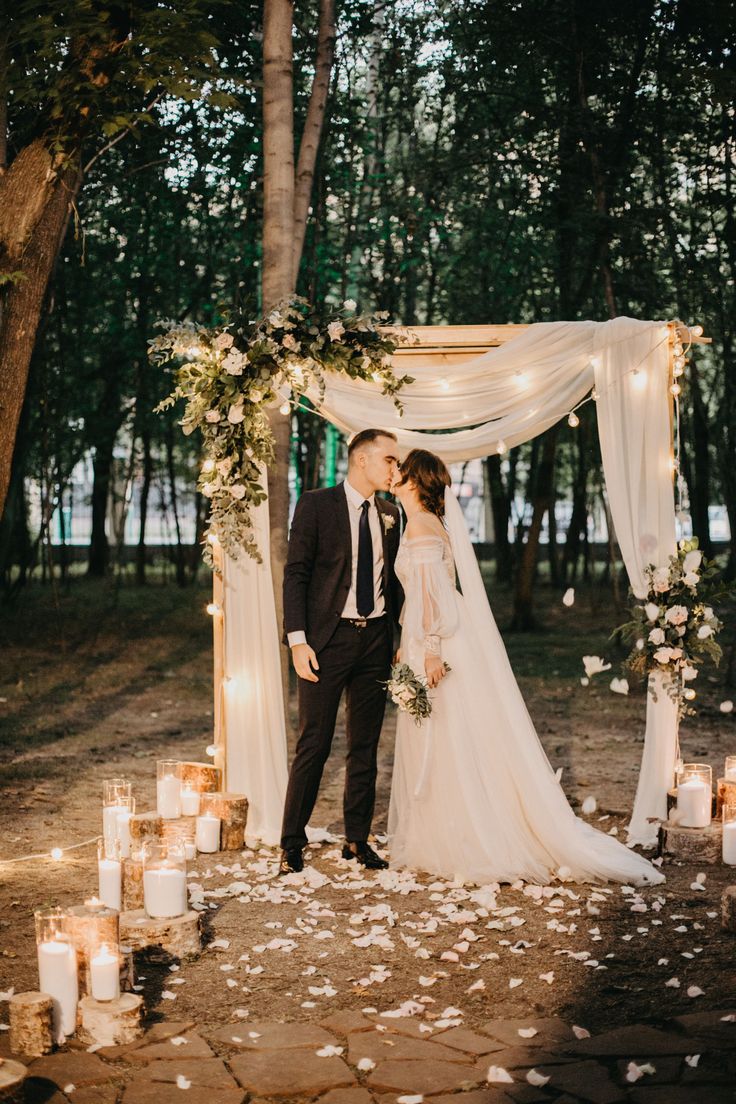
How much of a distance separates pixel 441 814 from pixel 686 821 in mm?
1309

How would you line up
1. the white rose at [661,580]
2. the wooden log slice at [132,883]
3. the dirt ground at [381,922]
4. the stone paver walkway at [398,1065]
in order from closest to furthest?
the stone paver walkway at [398,1065] → the dirt ground at [381,922] → the wooden log slice at [132,883] → the white rose at [661,580]

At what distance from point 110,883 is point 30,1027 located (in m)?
1.12

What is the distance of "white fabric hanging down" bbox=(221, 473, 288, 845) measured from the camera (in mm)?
6723

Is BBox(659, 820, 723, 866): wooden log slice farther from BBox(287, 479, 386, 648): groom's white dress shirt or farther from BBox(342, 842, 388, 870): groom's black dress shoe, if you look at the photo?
BBox(287, 479, 386, 648): groom's white dress shirt

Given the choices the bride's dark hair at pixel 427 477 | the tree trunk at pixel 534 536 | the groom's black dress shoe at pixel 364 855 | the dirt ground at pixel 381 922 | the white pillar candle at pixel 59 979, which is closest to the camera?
the white pillar candle at pixel 59 979

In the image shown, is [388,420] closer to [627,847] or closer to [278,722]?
[278,722]

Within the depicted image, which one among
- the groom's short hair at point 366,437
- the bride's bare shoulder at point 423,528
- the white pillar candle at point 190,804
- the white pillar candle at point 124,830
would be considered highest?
the groom's short hair at point 366,437

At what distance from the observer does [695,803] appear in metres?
6.11

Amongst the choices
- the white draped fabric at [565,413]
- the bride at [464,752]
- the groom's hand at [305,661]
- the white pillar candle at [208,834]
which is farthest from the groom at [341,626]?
the white draped fabric at [565,413]

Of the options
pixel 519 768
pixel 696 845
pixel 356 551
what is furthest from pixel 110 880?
pixel 696 845

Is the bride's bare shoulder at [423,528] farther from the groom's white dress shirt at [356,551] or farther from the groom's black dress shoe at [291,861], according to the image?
the groom's black dress shoe at [291,861]

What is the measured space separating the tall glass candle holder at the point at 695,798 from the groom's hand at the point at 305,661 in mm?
2029

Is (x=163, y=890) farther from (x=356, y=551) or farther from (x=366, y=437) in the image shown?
(x=366, y=437)

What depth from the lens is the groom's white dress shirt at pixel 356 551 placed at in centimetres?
598
